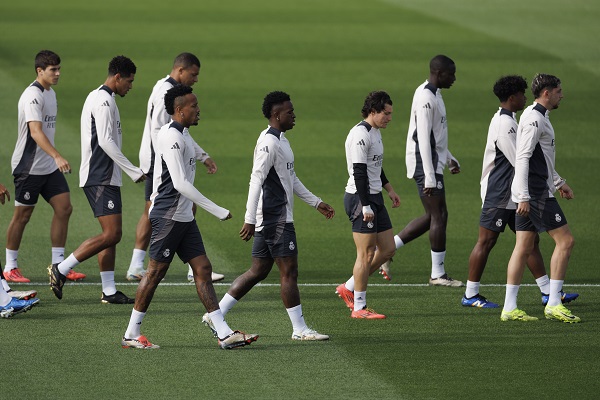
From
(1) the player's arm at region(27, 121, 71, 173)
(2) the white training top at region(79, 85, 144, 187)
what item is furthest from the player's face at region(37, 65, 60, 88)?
(2) the white training top at region(79, 85, 144, 187)

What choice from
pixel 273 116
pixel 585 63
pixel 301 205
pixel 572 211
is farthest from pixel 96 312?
pixel 585 63

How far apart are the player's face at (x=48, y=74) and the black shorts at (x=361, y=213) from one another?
11.3 ft

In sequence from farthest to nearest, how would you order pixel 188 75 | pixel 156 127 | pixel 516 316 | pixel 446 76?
pixel 446 76 < pixel 188 75 < pixel 156 127 < pixel 516 316

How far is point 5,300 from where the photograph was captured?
10672 millimetres

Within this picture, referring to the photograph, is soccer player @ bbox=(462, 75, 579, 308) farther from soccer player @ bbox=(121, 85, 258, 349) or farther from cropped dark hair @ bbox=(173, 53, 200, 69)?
cropped dark hair @ bbox=(173, 53, 200, 69)

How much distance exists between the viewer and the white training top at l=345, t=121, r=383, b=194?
35.6 ft

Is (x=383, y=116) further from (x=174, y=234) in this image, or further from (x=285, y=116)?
(x=174, y=234)

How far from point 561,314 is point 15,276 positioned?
5869 millimetres

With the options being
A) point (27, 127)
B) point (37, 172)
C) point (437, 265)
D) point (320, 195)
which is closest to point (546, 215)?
point (437, 265)

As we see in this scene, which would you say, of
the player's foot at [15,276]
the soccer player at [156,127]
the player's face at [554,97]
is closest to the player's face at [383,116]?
the player's face at [554,97]

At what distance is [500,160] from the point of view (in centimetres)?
1136

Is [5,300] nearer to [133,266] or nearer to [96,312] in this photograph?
[96,312]

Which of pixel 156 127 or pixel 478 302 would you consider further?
pixel 156 127

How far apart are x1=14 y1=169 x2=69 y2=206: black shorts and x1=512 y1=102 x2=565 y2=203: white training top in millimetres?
5053
